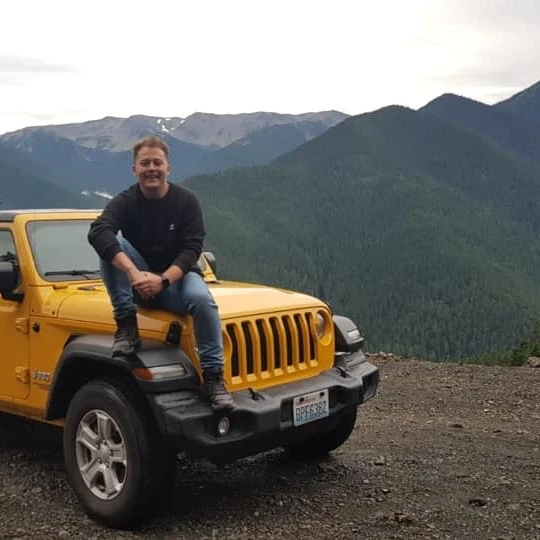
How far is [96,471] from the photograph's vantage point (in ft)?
15.9

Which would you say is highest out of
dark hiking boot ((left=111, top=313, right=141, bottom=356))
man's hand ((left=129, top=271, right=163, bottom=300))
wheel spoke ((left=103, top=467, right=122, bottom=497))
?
man's hand ((left=129, top=271, right=163, bottom=300))

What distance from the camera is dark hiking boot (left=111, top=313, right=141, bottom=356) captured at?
180 inches

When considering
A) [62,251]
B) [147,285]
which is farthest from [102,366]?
[62,251]

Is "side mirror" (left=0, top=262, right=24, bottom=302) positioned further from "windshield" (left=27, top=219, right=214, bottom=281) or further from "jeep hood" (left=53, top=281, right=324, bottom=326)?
"jeep hood" (left=53, top=281, right=324, bottom=326)

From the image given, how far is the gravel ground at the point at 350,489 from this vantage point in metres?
4.71

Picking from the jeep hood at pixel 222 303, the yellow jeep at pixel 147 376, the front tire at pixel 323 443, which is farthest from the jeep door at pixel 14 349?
the front tire at pixel 323 443

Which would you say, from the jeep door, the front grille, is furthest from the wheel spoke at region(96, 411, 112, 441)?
the jeep door

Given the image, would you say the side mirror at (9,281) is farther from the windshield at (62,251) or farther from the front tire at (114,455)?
the front tire at (114,455)

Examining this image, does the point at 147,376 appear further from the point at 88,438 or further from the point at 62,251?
the point at 62,251

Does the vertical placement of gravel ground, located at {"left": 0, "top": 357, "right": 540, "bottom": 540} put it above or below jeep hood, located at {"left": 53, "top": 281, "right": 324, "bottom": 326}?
below

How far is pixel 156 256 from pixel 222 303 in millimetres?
550

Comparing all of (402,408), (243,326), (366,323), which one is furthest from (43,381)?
(366,323)

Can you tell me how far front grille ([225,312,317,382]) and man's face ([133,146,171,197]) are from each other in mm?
1039

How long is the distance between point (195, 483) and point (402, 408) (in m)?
3.46
